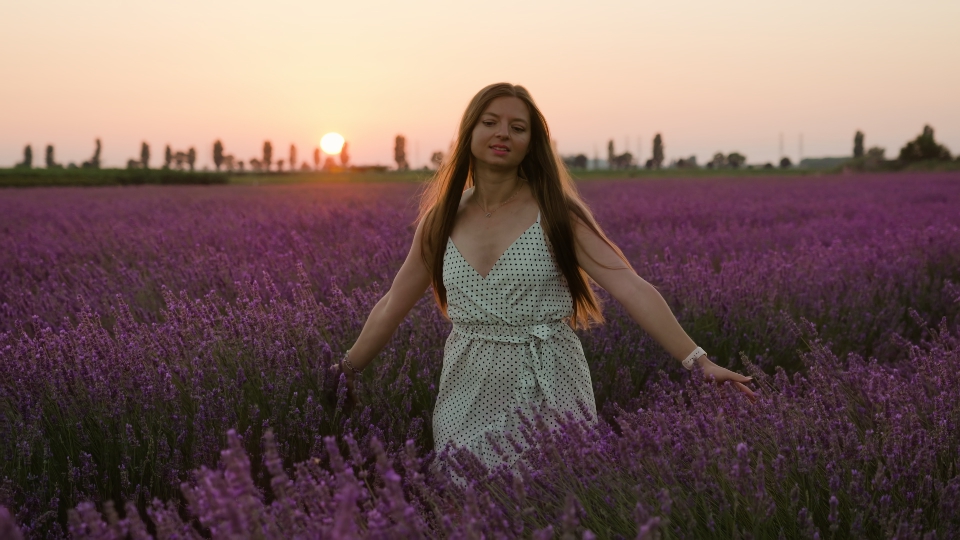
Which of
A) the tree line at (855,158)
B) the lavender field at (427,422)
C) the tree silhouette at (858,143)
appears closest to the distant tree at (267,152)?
the tree line at (855,158)

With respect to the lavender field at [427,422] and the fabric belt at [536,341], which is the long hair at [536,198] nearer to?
the fabric belt at [536,341]

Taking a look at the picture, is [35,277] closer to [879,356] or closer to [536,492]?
[536,492]

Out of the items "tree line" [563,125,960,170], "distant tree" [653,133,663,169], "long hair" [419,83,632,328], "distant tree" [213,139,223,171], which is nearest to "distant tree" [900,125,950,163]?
"tree line" [563,125,960,170]

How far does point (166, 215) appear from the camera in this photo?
8.91 m

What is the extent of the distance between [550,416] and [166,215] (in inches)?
304

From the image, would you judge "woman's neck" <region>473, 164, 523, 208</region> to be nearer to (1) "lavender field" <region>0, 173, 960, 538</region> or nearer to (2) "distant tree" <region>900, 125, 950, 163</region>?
(1) "lavender field" <region>0, 173, 960, 538</region>

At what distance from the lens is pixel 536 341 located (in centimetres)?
234

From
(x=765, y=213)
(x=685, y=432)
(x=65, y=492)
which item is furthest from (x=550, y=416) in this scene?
(x=765, y=213)

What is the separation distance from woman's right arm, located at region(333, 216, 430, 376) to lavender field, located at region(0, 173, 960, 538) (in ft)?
0.36

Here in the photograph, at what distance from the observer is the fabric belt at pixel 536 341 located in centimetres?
229

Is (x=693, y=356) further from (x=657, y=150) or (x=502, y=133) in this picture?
(x=657, y=150)

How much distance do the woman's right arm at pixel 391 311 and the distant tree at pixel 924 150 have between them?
47.9 metres

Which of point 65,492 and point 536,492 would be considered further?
point 65,492

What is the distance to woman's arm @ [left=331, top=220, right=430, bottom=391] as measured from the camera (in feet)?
7.89
